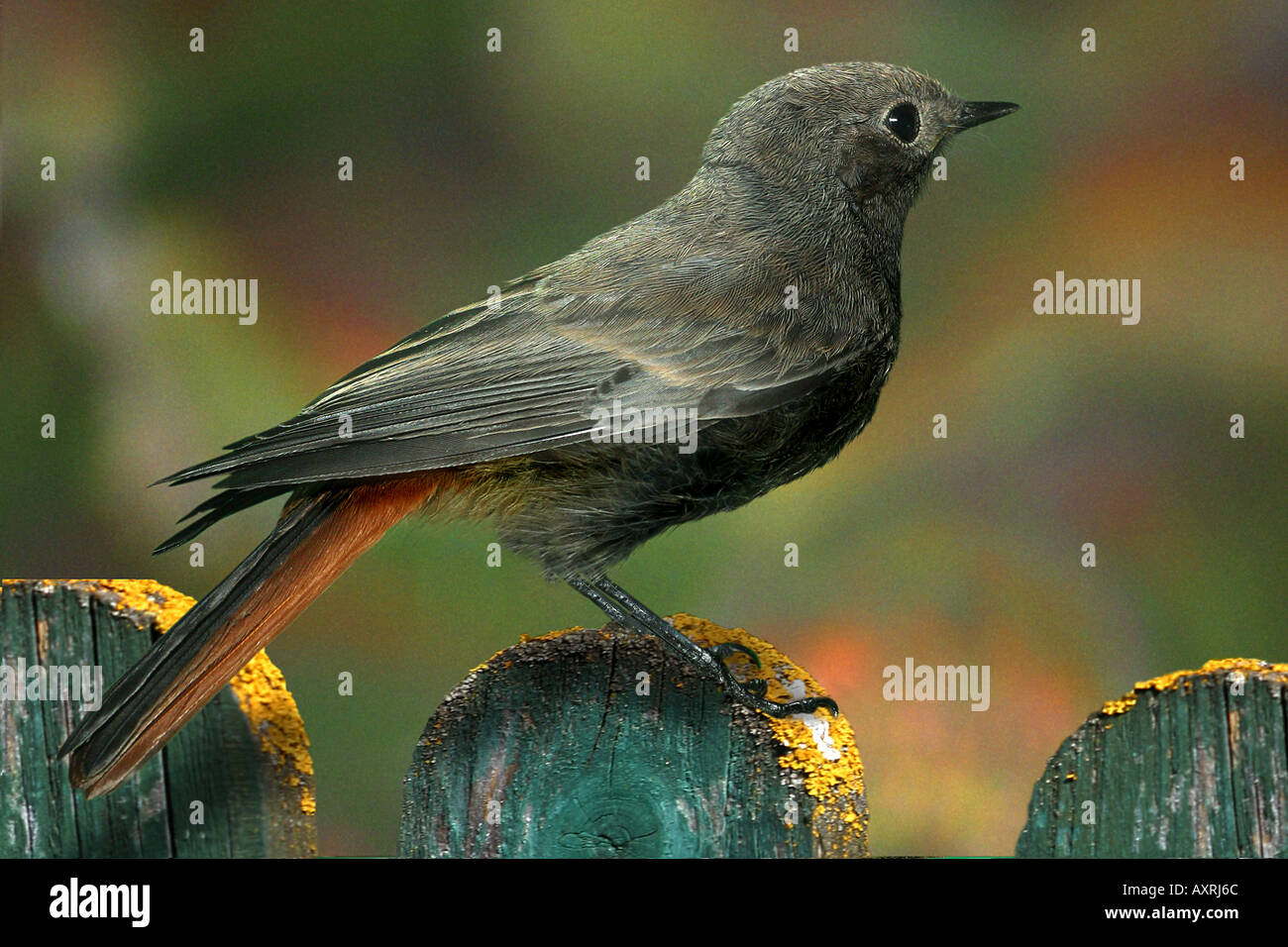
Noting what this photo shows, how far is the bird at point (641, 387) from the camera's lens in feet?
8.78

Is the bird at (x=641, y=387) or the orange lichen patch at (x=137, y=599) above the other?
the bird at (x=641, y=387)

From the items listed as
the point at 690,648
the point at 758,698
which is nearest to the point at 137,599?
the point at 690,648

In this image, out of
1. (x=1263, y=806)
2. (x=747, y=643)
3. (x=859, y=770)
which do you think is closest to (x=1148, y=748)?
(x=1263, y=806)

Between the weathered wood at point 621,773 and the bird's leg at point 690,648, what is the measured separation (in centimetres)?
7

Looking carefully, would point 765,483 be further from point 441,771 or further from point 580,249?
point 441,771

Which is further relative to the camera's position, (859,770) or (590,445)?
(590,445)

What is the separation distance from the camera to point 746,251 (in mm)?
3281

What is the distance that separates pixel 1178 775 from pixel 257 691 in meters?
1.71

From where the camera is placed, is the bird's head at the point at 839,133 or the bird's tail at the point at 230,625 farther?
the bird's head at the point at 839,133

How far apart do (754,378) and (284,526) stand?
3.73ft

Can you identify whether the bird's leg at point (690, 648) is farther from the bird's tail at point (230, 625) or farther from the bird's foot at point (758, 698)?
the bird's tail at point (230, 625)

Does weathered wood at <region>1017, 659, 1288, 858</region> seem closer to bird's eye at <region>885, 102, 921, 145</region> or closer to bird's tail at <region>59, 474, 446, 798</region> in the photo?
bird's tail at <region>59, 474, 446, 798</region>

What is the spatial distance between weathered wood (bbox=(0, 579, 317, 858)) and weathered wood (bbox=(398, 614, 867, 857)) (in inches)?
10.5
